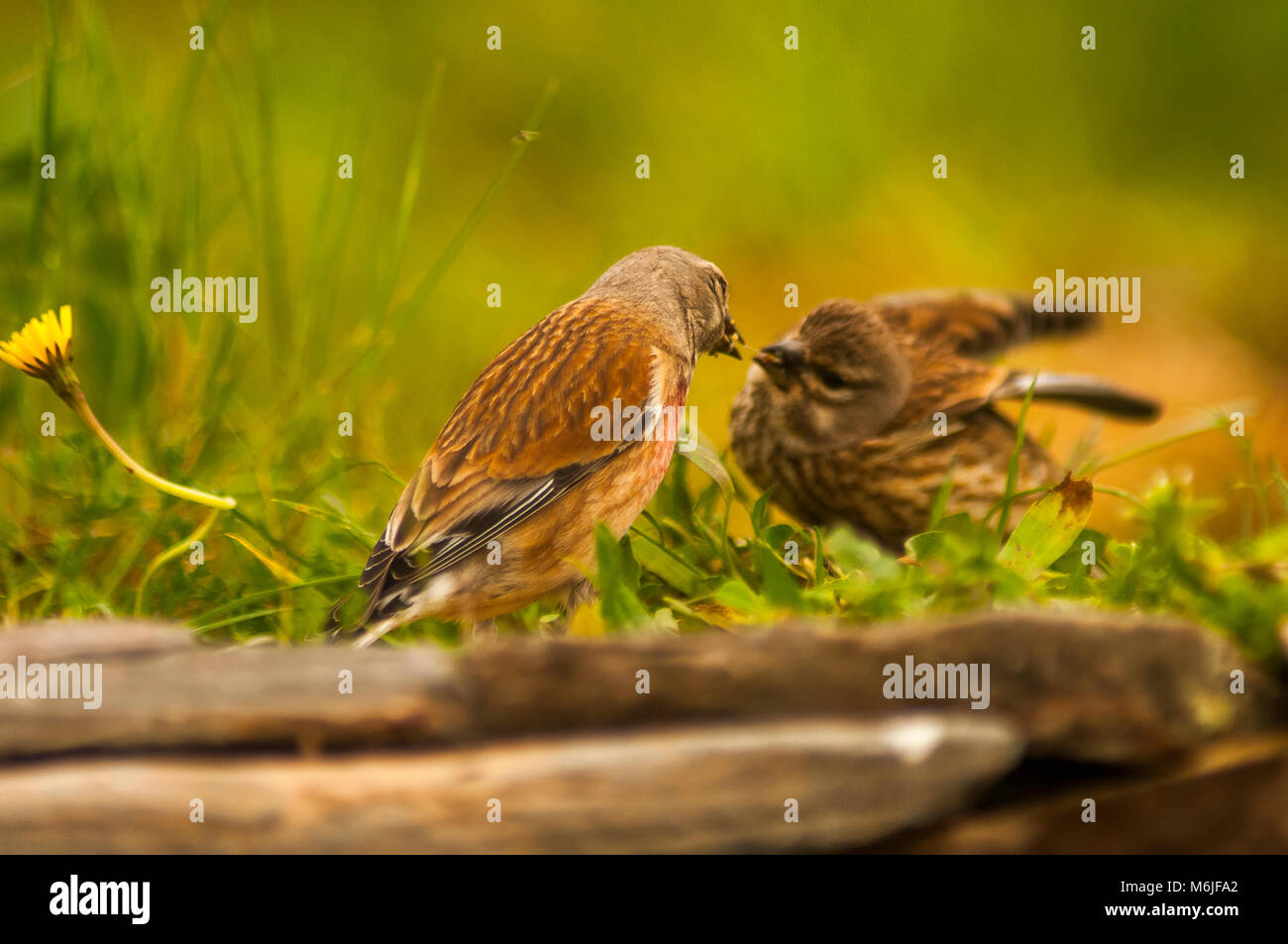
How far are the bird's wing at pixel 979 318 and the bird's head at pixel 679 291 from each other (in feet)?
3.89

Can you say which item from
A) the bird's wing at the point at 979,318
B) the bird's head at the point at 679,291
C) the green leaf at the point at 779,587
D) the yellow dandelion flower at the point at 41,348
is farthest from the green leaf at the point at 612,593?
the bird's wing at the point at 979,318

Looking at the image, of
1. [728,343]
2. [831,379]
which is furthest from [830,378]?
[728,343]

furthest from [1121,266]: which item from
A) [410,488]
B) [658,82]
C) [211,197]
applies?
[410,488]

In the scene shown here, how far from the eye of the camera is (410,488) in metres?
3.06

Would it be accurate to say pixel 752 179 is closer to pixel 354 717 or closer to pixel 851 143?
pixel 851 143

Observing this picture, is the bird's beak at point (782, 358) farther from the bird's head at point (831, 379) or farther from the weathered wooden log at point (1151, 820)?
the weathered wooden log at point (1151, 820)

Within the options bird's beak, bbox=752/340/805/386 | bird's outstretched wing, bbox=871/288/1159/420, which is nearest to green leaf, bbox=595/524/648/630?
bird's beak, bbox=752/340/805/386

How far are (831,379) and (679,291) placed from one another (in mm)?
717

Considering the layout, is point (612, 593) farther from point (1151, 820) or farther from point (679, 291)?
point (679, 291)

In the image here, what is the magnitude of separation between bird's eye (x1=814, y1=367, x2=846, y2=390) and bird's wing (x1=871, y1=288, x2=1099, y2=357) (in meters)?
0.67

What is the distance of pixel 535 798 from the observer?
184cm

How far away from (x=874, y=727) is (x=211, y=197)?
3831 millimetres

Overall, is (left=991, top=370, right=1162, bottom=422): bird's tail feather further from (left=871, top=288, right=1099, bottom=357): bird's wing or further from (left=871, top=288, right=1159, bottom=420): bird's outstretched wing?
(left=871, top=288, right=1099, bottom=357): bird's wing

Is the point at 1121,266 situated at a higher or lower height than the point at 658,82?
lower
